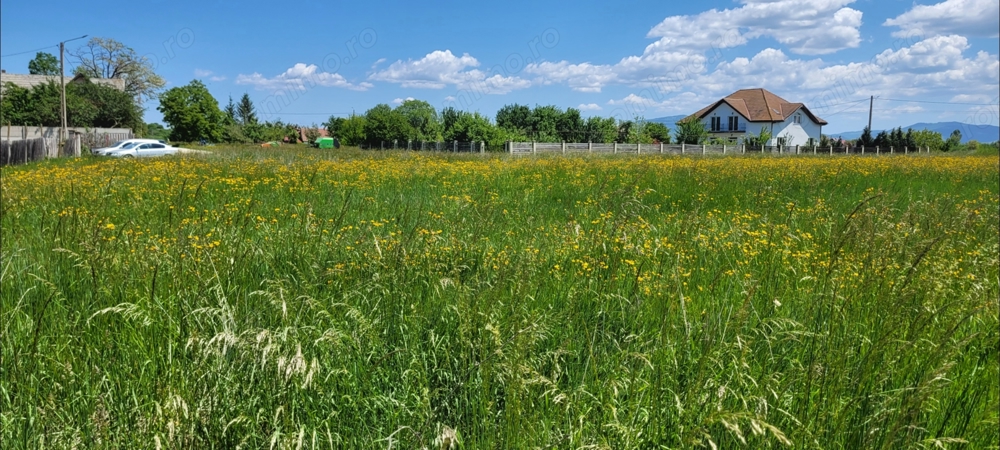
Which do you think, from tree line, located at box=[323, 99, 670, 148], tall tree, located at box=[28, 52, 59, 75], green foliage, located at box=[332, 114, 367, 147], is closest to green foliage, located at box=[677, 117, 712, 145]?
tree line, located at box=[323, 99, 670, 148]

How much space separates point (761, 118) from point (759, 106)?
8.94ft

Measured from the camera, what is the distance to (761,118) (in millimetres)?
62438

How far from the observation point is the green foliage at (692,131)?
5169 centimetres

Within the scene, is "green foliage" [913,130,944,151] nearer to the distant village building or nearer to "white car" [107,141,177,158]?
"white car" [107,141,177,158]

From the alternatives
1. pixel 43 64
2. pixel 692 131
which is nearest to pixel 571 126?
pixel 692 131

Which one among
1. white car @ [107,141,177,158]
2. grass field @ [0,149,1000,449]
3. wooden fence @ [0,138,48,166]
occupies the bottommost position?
grass field @ [0,149,1000,449]

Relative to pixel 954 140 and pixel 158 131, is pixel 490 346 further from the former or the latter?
pixel 158 131

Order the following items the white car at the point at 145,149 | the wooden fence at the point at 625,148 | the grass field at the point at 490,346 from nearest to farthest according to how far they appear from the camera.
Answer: the grass field at the point at 490,346, the white car at the point at 145,149, the wooden fence at the point at 625,148

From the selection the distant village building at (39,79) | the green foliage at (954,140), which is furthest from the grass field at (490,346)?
the distant village building at (39,79)

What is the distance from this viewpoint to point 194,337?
1873 mm

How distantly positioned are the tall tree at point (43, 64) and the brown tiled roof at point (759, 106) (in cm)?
8012

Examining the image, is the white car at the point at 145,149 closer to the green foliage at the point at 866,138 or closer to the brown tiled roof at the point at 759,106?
the brown tiled roof at the point at 759,106

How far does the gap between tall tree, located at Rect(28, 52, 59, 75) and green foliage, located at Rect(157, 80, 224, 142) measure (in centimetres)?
2614

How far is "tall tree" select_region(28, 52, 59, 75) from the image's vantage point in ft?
243
